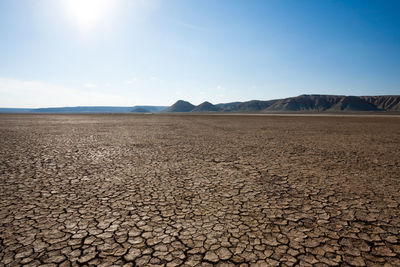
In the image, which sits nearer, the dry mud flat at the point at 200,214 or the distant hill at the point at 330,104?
the dry mud flat at the point at 200,214

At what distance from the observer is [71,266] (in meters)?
2.54

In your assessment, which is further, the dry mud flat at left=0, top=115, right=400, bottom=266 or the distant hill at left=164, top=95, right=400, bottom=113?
the distant hill at left=164, top=95, right=400, bottom=113

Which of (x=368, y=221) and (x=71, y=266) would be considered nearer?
(x=71, y=266)

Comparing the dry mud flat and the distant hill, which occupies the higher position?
the distant hill

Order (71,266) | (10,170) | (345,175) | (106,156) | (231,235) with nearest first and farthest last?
(71,266)
(231,235)
(345,175)
(10,170)
(106,156)

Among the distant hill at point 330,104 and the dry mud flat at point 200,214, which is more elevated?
the distant hill at point 330,104

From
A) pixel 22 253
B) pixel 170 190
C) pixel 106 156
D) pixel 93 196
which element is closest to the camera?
pixel 22 253

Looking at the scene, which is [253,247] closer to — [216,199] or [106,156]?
Result: [216,199]

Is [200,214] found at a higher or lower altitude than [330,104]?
lower

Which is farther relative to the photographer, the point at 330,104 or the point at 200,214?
the point at 330,104

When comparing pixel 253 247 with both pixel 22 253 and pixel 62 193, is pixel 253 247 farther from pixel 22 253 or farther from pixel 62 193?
pixel 62 193

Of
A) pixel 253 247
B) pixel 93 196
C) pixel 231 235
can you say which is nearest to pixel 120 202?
pixel 93 196

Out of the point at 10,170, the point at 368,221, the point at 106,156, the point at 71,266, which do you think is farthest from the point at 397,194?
the point at 10,170

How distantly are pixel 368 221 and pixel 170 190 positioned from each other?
12.4 feet
